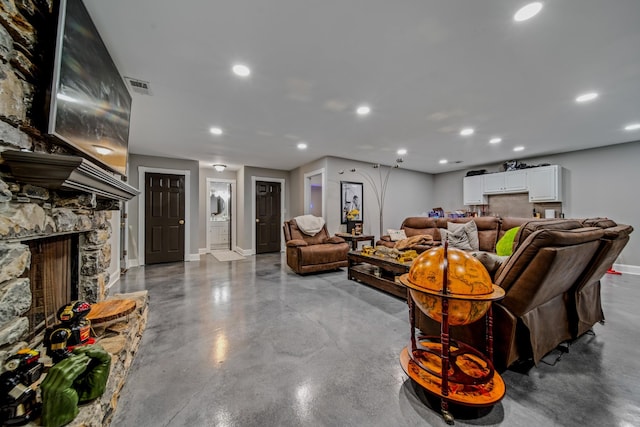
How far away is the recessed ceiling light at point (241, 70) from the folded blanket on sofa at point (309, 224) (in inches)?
117

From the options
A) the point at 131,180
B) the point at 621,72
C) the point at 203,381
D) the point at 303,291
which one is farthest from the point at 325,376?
the point at 131,180

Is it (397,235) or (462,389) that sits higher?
(397,235)

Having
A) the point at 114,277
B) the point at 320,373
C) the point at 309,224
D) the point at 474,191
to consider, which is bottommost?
the point at 320,373

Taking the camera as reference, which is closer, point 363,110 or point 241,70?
point 241,70

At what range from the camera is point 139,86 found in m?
2.44

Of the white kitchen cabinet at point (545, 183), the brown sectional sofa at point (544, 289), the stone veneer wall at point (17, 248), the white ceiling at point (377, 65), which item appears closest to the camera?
the stone veneer wall at point (17, 248)

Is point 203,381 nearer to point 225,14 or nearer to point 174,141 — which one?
point 225,14

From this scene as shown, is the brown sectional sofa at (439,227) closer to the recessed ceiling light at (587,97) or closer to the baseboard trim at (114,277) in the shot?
the recessed ceiling light at (587,97)

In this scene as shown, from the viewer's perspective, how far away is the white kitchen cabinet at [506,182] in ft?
18.2

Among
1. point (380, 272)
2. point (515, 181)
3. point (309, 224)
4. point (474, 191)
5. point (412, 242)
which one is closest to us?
point (380, 272)

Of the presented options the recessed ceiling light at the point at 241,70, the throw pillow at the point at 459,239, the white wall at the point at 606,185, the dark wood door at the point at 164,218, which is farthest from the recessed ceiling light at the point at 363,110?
the white wall at the point at 606,185

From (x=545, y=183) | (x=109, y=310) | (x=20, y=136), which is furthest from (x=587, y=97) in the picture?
(x=109, y=310)

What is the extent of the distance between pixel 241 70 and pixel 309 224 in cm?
312

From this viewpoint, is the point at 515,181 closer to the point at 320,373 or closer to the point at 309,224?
the point at 309,224
